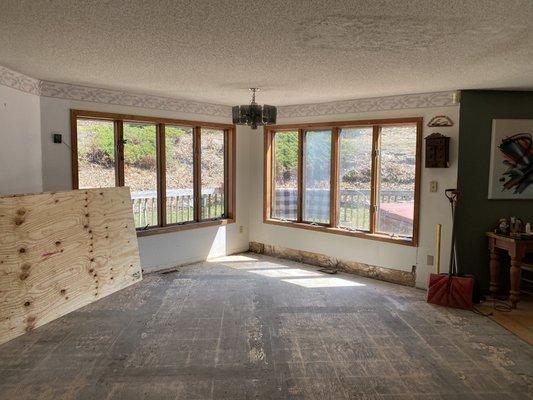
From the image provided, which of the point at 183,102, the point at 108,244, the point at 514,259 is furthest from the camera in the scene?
the point at 183,102

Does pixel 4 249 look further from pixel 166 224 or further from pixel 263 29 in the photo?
pixel 166 224

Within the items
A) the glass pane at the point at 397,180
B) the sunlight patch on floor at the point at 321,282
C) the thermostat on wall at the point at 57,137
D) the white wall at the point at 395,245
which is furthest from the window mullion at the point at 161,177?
the glass pane at the point at 397,180

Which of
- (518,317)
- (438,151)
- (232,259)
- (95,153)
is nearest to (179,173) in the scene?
(95,153)

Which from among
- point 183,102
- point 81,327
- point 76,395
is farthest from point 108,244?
point 183,102

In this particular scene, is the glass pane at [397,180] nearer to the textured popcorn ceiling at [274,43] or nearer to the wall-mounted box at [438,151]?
the wall-mounted box at [438,151]

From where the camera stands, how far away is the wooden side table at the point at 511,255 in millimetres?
4020

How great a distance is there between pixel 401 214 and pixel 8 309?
4.28 meters

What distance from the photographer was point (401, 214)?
5.12m

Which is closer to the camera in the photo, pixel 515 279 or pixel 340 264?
pixel 515 279

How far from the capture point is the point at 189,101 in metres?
5.63

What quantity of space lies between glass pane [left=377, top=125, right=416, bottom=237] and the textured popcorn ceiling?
791mm

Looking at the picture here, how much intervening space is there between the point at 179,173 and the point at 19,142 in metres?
2.18

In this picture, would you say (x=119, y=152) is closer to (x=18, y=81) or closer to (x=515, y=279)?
(x=18, y=81)

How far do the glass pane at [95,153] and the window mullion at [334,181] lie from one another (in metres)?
2.94
